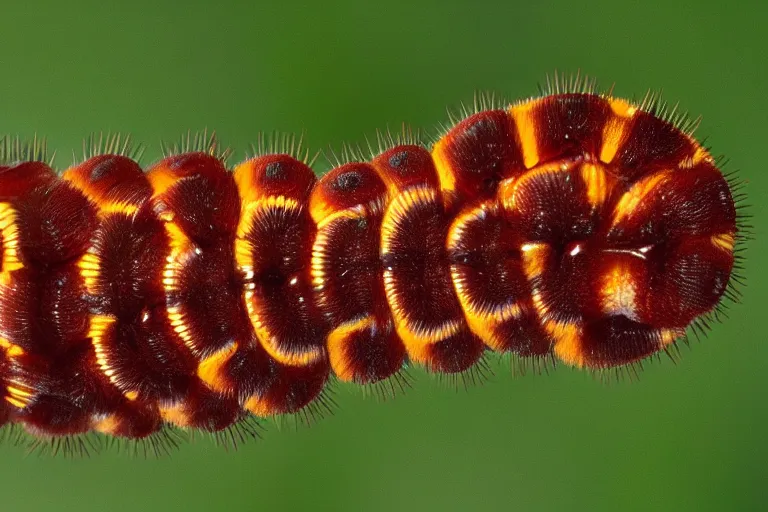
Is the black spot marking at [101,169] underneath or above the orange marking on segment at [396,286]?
above

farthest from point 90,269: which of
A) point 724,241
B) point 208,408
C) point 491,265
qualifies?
point 724,241

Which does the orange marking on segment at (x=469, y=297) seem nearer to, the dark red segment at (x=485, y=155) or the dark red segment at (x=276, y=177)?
the dark red segment at (x=485, y=155)

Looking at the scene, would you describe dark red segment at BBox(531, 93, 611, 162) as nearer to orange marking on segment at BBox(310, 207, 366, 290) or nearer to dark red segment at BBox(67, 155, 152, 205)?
orange marking on segment at BBox(310, 207, 366, 290)

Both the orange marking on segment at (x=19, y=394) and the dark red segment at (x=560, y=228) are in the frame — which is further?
the orange marking on segment at (x=19, y=394)

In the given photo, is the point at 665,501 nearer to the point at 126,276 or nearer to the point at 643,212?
the point at 643,212

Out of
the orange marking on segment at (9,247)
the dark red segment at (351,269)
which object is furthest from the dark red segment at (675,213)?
the orange marking on segment at (9,247)

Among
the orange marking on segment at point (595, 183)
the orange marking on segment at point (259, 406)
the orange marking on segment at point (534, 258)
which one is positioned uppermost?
the orange marking on segment at point (595, 183)

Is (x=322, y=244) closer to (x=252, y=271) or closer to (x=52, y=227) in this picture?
(x=252, y=271)

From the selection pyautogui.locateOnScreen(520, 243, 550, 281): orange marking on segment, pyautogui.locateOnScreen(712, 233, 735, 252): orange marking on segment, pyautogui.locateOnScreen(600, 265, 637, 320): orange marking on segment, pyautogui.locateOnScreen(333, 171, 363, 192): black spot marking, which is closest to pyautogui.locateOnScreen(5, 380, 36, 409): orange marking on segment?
pyautogui.locateOnScreen(333, 171, 363, 192): black spot marking

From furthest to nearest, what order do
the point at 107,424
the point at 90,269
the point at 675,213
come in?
the point at 107,424
the point at 90,269
the point at 675,213
